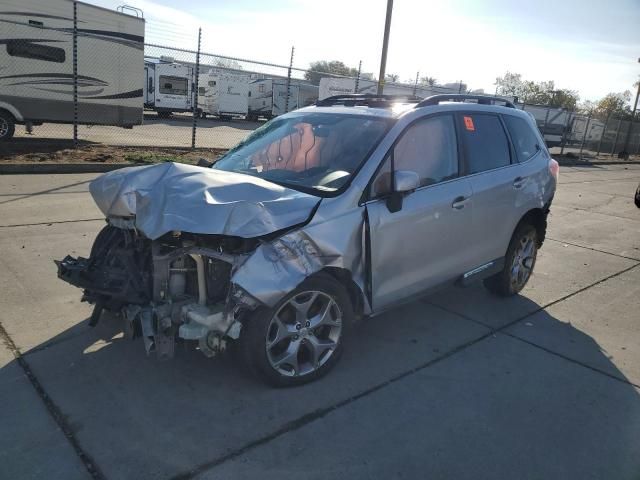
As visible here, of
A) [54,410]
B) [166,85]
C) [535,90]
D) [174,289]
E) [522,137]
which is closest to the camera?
[54,410]

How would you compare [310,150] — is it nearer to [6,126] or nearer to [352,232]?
[352,232]

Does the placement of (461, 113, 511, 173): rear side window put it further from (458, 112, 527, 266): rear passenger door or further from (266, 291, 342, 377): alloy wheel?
(266, 291, 342, 377): alloy wheel

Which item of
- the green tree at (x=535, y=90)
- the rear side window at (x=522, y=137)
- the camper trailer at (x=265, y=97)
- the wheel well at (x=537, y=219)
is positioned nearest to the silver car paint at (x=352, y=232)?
the rear side window at (x=522, y=137)

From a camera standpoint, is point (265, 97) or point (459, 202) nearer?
point (459, 202)

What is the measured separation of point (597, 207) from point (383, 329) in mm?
9241

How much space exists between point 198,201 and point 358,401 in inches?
63.0

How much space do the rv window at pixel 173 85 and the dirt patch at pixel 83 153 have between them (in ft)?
58.7

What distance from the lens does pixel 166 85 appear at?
98.9ft

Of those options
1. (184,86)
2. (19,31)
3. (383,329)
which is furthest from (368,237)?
(184,86)

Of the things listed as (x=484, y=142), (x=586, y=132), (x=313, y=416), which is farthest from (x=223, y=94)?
(x=313, y=416)

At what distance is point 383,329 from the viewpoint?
4.31m

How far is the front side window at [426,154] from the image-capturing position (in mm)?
3618

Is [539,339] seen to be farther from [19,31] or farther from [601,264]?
[19,31]

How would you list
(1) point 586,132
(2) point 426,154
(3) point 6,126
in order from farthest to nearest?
(1) point 586,132 < (3) point 6,126 < (2) point 426,154
